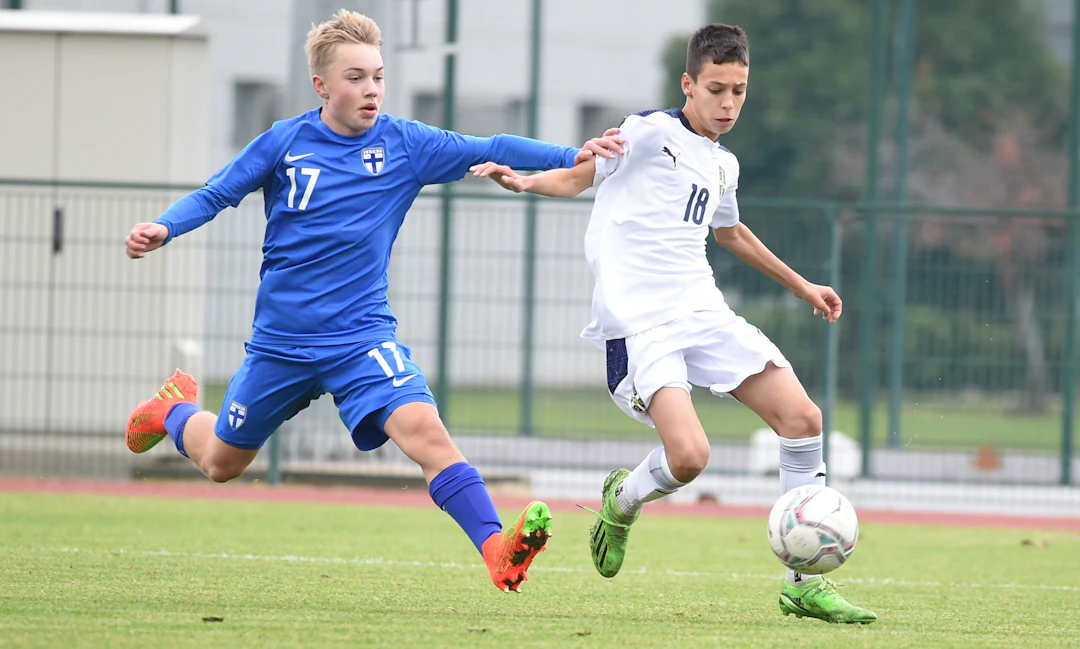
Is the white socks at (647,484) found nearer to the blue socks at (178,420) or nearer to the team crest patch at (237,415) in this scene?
the team crest patch at (237,415)

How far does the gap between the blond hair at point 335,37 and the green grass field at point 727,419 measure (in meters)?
5.47

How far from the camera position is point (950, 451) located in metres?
11.2

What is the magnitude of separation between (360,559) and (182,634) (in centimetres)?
240

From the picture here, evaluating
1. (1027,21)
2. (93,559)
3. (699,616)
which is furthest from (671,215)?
(1027,21)

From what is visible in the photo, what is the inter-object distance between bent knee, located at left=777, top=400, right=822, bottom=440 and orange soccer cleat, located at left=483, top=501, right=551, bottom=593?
3.56 feet

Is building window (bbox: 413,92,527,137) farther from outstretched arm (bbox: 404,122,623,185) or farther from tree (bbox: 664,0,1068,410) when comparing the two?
A: outstretched arm (bbox: 404,122,623,185)

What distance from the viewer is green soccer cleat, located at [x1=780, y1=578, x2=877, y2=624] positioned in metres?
5.22

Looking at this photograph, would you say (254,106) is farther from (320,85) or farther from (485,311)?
(320,85)

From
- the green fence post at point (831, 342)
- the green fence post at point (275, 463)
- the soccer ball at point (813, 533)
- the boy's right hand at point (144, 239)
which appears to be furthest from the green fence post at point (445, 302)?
the boy's right hand at point (144, 239)

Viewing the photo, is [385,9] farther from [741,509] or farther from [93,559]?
[93,559]

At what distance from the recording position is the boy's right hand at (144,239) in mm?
4785

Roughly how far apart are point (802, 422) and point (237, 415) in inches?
80.9

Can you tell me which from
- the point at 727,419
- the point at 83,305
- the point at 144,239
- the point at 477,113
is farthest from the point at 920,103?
the point at 144,239

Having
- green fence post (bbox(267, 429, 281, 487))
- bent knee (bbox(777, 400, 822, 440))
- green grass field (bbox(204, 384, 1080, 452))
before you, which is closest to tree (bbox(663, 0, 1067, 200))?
green grass field (bbox(204, 384, 1080, 452))
